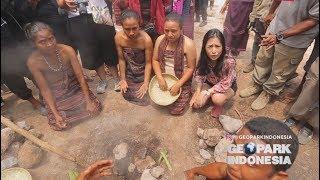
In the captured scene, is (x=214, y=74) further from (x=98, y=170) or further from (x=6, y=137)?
(x=6, y=137)

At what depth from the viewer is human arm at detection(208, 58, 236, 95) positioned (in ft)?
13.0

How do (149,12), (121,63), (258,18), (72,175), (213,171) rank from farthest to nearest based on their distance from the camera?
(258,18) → (121,63) → (149,12) → (72,175) → (213,171)

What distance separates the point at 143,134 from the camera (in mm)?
4031

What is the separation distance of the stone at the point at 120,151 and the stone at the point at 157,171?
449mm

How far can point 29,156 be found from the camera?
3549 mm

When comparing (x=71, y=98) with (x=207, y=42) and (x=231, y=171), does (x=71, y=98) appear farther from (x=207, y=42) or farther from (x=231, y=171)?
(x=231, y=171)

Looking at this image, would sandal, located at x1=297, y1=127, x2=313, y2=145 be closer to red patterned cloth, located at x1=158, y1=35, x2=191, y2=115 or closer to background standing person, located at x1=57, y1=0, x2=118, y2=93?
red patterned cloth, located at x1=158, y1=35, x2=191, y2=115

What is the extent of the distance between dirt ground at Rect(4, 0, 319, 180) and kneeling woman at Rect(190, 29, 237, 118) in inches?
12.1

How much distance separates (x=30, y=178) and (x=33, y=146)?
0.48 meters

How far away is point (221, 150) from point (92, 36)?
8.95ft

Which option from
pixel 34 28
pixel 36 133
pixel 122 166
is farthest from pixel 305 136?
pixel 34 28

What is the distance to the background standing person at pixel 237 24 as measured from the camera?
516 cm

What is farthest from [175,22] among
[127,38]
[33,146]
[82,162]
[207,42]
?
[33,146]

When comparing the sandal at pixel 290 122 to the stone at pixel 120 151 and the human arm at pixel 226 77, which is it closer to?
the human arm at pixel 226 77
